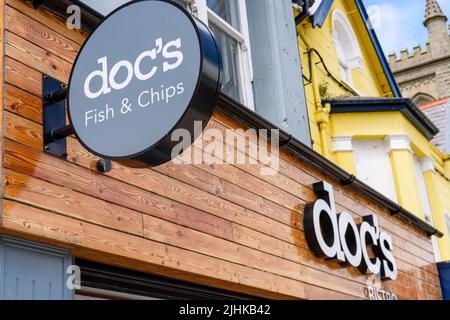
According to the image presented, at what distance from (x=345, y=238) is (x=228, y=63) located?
2.15 m

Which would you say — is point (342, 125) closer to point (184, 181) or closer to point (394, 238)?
point (394, 238)

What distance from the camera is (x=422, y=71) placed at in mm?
45688

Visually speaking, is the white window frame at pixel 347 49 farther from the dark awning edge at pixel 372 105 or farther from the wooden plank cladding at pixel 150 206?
the wooden plank cladding at pixel 150 206

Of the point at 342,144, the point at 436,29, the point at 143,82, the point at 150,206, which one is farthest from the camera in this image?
the point at 436,29

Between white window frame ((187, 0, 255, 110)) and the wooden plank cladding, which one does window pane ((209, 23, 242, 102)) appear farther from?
the wooden plank cladding

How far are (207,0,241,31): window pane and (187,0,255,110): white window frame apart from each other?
0.04m

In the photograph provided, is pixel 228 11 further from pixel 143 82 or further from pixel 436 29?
pixel 436 29

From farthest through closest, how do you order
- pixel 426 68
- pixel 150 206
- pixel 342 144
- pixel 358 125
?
pixel 426 68, pixel 358 125, pixel 342 144, pixel 150 206

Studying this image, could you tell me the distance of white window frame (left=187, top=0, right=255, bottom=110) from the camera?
6.88 m

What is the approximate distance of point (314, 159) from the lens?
6742mm

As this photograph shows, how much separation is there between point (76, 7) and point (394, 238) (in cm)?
521

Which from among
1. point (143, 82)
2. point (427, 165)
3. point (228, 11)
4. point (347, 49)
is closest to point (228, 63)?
point (228, 11)

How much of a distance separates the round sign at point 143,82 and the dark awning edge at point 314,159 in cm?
172

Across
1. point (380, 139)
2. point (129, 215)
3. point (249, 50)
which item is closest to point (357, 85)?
point (380, 139)
